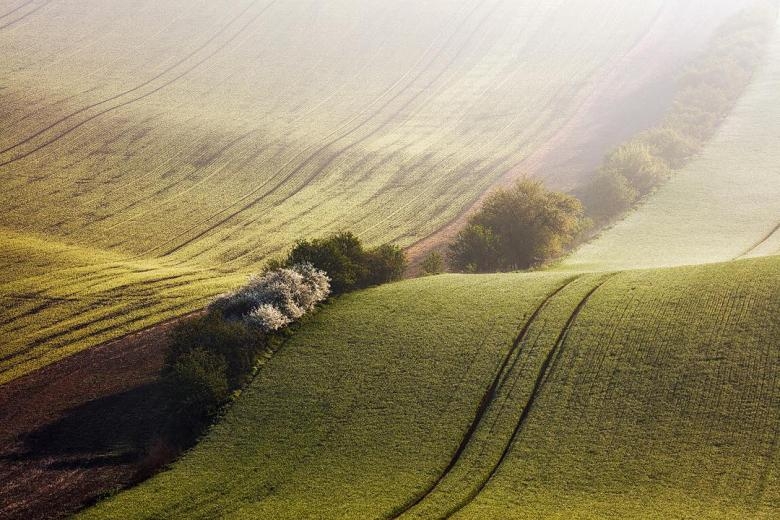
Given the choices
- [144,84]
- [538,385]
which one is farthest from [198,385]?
[144,84]

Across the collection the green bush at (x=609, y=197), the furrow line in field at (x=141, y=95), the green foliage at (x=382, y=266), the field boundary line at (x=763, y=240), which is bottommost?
the field boundary line at (x=763, y=240)

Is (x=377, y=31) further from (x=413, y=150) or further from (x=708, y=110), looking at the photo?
(x=708, y=110)

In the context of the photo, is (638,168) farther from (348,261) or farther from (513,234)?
(348,261)

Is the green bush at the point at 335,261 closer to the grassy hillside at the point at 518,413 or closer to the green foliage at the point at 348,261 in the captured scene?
the green foliage at the point at 348,261

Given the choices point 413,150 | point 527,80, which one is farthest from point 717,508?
point 527,80

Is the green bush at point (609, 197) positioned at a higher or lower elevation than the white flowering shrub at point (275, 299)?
lower

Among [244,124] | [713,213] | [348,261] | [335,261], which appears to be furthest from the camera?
[244,124]

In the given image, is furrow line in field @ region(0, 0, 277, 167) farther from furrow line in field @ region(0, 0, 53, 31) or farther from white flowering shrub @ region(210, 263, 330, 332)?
white flowering shrub @ region(210, 263, 330, 332)

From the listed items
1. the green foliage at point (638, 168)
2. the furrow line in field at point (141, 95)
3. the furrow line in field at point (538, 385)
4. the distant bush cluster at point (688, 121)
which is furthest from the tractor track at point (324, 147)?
the furrow line in field at point (538, 385)
